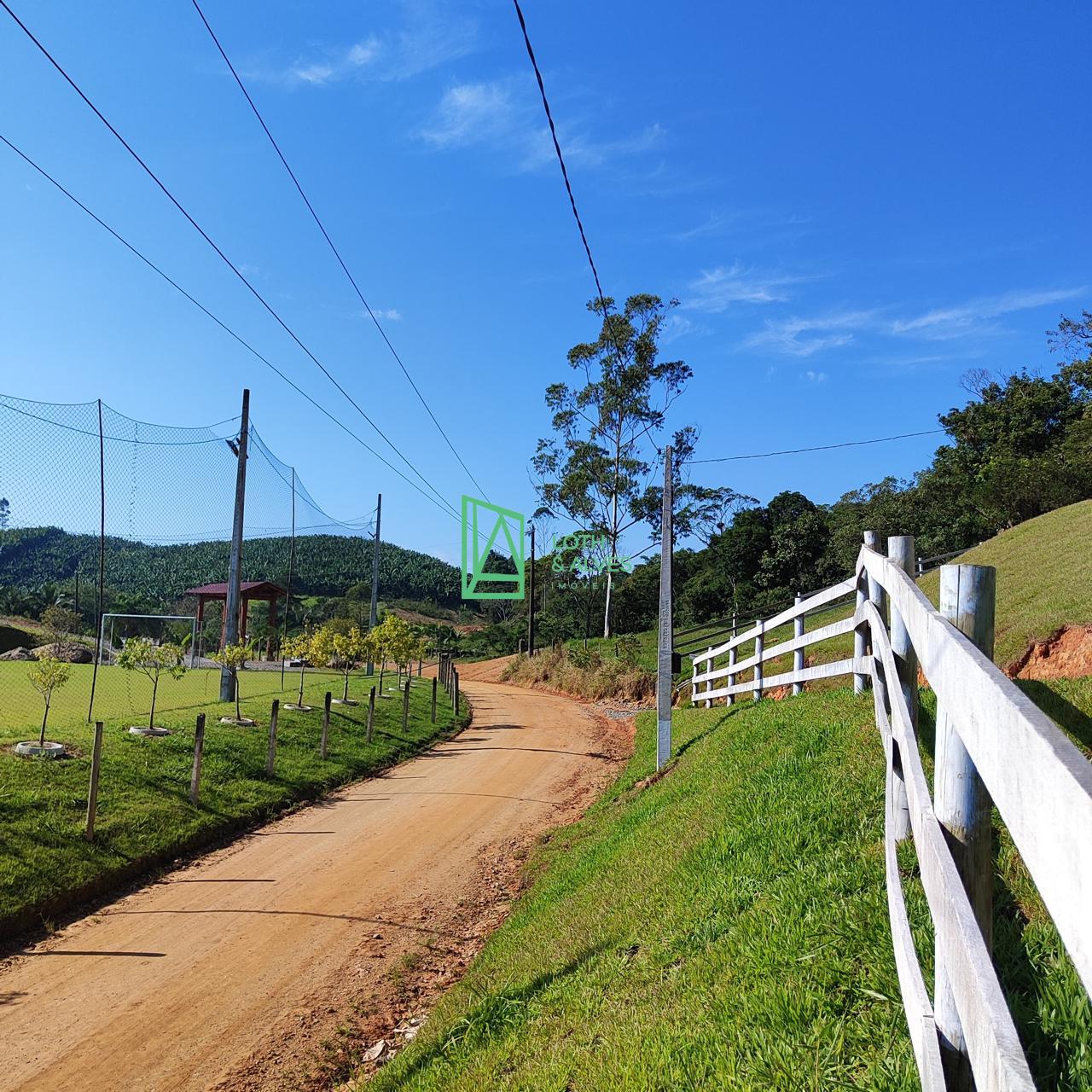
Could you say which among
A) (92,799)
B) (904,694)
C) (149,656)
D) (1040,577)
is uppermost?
(1040,577)

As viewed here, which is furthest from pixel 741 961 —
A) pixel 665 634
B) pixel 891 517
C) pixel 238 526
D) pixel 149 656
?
pixel 891 517

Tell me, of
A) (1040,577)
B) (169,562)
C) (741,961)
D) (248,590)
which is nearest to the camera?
(741,961)

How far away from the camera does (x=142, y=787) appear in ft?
35.4

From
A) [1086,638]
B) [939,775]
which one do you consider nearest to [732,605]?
[1086,638]

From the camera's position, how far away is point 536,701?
29359 mm

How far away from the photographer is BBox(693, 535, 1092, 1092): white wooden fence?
0.83m

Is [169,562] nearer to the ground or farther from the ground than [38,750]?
farther from the ground

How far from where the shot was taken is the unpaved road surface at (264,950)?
16.9 feet

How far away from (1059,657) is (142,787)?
37.0 feet

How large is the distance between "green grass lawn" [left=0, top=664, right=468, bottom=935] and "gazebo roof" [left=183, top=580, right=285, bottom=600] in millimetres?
12444

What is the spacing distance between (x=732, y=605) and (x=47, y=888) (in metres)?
42.0

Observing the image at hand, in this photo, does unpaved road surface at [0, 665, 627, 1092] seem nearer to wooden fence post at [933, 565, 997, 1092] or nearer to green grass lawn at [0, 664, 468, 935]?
green grass lawn at [0, 664, 468, 935]

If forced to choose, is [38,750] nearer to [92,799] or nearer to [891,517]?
[92,799]

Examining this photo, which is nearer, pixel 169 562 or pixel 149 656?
pixel 149 656
